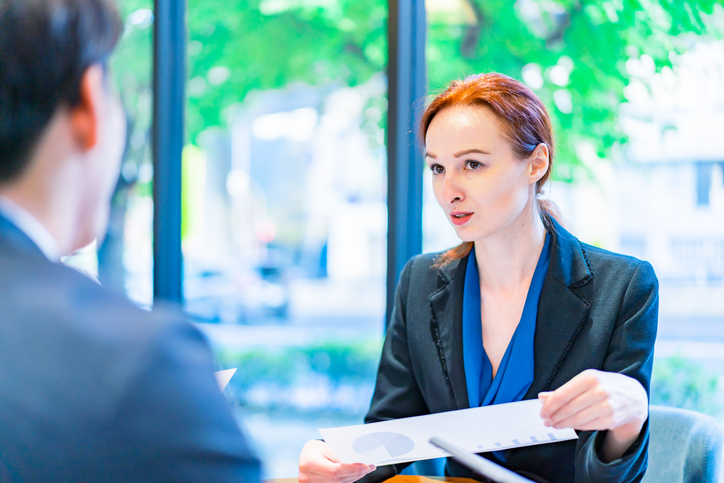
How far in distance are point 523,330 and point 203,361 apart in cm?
114

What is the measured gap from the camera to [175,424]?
1.52 ft

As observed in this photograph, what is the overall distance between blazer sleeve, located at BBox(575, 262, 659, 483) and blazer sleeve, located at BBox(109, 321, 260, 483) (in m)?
0.99

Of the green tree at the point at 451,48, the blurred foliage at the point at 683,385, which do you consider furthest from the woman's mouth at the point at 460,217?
the blurred foliage at the point at 683,385

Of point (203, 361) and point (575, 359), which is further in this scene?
point (575, 359)

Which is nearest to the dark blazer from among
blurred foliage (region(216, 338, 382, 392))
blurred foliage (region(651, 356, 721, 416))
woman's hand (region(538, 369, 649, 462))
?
woman's hand (region(538, 369, 649, 462))

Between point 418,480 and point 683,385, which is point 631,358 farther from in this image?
point 683,385

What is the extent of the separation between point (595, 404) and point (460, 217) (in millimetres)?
599

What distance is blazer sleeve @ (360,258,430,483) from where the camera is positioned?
1571 millimetres

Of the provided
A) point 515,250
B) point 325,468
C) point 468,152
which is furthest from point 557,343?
point 325,468

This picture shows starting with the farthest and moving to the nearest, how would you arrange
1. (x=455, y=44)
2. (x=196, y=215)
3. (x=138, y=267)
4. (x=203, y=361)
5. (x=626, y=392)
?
(x=196, y=215), (x=138, y=267), (x=455, y=44), (x=626, y=392), (x=203, y=361)

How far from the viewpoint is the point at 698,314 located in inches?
A: 96.8

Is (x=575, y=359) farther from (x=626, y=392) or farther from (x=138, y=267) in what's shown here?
(x=138, y=267)

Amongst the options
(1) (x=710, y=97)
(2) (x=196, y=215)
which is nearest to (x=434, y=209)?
(1) (x=710, y=97)

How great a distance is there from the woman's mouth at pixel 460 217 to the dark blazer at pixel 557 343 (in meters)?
0.23
